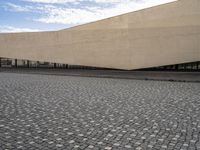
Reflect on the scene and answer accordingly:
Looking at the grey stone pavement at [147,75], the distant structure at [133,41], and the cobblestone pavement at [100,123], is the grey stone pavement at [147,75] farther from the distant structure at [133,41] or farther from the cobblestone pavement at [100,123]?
the cobblestone pavement at [100,123]

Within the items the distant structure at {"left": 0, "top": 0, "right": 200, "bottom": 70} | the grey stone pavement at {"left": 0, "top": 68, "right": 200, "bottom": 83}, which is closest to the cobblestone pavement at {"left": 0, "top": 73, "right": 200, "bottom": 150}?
the grey stone pavement at {"left": 0, "top": 68, "right": 200, "bottom": 83}

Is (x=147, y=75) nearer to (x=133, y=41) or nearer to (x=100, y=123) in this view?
(x=133, y=41)

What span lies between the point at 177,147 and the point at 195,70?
20.9 meters

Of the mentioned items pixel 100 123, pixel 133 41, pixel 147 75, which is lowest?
pixel 100 123

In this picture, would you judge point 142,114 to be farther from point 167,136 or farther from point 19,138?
point 19,138

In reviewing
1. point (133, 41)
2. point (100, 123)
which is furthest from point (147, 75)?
point (100, 123)

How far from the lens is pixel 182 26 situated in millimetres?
24219

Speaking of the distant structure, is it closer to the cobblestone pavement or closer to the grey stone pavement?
the grey stone pavement

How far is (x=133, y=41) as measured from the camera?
83.7 ft

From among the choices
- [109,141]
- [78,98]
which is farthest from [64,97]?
[109,141]

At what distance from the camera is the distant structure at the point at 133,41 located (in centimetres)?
2411

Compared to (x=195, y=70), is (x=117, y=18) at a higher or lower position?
higher

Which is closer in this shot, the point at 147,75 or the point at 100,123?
the point at 100,123

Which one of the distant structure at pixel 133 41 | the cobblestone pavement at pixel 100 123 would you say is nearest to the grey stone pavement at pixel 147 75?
the distant structure at pixel 133 41
